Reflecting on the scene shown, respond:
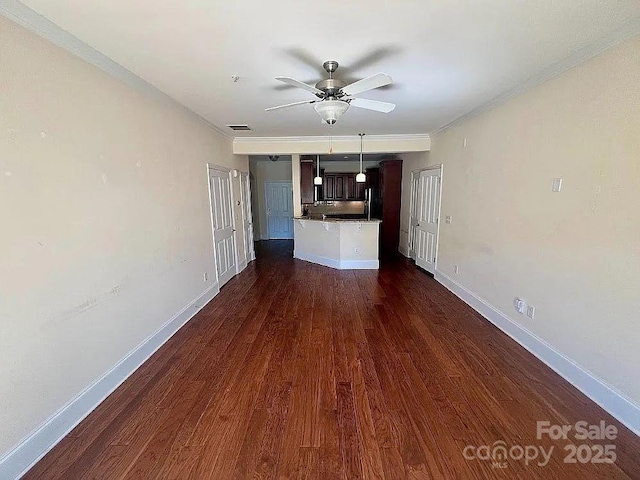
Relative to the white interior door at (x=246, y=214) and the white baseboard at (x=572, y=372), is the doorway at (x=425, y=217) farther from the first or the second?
the white interior door at (x=246, y=214)

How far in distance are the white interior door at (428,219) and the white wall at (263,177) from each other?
14.8ft

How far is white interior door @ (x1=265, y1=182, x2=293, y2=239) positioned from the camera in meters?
9.18

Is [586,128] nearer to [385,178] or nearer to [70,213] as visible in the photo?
[70,213]

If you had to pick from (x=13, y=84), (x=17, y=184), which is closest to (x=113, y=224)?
(x=17, y=184)

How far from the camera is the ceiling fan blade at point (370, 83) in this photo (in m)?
1.96

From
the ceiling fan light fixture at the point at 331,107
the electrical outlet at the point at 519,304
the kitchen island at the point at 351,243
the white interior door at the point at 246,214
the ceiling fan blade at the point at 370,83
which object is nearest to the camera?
the ceiling fan blade at the point at 370,83

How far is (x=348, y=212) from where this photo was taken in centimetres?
890

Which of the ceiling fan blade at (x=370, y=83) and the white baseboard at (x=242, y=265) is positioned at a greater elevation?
the ceiling fan blade at (x=370, y=83)

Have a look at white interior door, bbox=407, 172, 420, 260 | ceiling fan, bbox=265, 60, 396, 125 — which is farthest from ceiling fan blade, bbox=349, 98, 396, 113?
white interior door, bbox=407, 172, 420, 260

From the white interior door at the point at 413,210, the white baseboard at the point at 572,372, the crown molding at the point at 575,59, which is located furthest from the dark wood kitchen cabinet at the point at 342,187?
the white baseboard at the point at 572,372

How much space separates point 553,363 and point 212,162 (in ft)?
15.3

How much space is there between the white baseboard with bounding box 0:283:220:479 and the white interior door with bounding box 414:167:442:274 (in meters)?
4.28

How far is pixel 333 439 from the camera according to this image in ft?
6.01

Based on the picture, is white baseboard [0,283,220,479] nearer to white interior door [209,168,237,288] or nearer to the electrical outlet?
white interior door [209,168,237,288]
